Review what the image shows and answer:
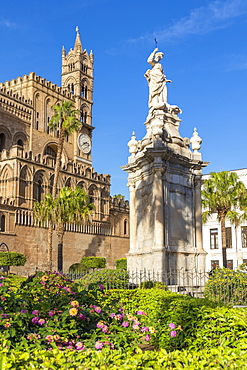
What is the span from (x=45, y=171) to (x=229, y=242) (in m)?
21.8

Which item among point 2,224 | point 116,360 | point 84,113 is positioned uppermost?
point 84,113

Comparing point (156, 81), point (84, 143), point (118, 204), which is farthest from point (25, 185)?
point (156, 81)

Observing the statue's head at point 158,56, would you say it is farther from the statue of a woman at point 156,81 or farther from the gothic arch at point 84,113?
the gothic arch at point 84,113

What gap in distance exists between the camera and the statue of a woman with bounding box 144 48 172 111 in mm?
17188

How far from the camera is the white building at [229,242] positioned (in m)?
44.2

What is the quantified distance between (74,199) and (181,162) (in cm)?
2021

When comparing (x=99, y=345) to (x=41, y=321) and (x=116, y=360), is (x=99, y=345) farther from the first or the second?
(x=41, y=321)

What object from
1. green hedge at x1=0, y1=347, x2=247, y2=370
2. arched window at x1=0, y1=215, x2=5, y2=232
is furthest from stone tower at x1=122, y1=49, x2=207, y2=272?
arched window at x1=0, y1=215, x2=5, y2=232

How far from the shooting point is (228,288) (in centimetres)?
1359

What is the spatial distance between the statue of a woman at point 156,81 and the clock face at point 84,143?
45.7 meters

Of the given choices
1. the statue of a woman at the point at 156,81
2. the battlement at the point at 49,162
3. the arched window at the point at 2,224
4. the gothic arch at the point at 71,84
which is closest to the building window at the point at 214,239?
the battlement at the point at 49,162

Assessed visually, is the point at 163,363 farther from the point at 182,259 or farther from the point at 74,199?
the point at 74,199

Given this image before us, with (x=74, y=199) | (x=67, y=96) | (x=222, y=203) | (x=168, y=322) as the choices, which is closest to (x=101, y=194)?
(x=67, y=96)

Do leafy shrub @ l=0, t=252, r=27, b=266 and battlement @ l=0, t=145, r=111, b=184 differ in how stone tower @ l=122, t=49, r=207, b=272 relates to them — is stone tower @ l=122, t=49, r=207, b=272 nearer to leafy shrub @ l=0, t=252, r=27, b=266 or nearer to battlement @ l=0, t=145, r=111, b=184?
leafy shrub @ l=0, t=252, r=27, b=266
